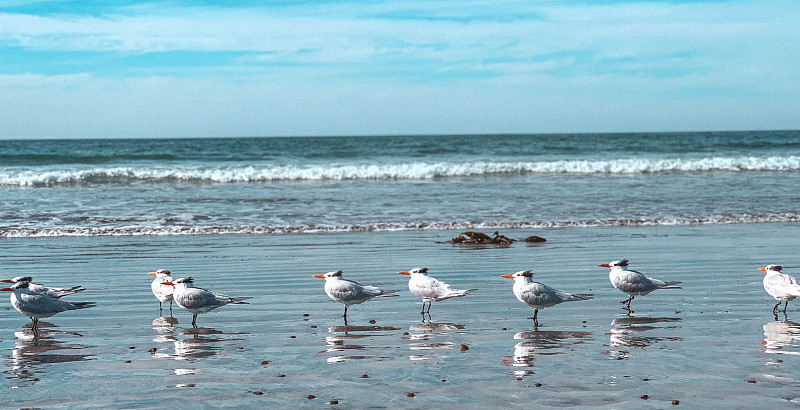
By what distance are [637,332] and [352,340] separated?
8.03 feet

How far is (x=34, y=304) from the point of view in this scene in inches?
271

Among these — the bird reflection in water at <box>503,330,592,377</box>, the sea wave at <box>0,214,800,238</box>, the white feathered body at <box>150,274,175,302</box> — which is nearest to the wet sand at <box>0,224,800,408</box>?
the bird reflection in water at <box>503,330,592,377</box>

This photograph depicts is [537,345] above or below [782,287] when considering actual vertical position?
below

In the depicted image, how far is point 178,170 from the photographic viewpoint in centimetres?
3284

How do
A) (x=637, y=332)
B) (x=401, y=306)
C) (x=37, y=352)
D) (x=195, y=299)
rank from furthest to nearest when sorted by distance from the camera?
(x=401, y=306), (x=195, y=299), (x=637, y=332), (x=37, y=352)

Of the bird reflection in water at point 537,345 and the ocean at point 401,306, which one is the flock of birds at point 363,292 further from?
the bird reflection in water at point 537,345

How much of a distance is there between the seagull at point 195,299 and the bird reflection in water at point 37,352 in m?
0.90

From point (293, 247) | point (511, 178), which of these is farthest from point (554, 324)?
point (511, 178)

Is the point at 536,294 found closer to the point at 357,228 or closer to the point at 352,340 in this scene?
the point at 352,340

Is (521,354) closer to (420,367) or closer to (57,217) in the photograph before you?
(420,367)

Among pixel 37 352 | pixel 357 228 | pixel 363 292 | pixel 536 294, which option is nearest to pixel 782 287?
pixel 536 294

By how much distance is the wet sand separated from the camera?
499 cm

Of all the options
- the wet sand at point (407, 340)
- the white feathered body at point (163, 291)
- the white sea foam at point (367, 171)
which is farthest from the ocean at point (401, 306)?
the white sea foam at point (367, 171)

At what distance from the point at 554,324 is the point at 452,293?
982 mm
